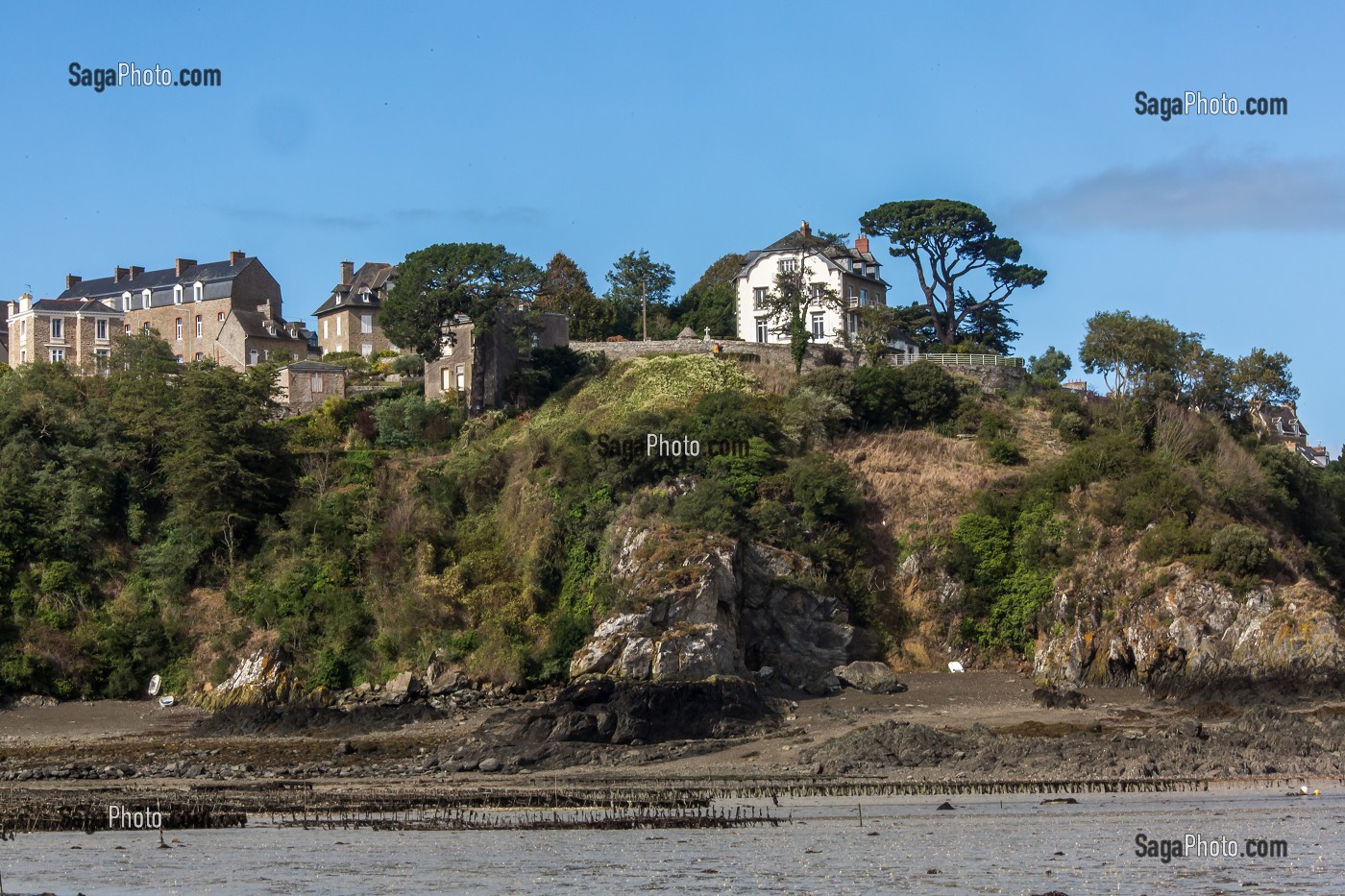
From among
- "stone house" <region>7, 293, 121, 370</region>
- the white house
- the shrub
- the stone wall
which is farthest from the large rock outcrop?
"stone house" <region>7, 293, 121, 370</region>

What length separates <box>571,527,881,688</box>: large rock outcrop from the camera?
42781mm

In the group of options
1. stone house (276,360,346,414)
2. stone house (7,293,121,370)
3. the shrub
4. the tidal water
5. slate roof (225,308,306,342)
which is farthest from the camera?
stone house (7,293,121,370)

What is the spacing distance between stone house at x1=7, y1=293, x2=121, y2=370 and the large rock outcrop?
111 feet

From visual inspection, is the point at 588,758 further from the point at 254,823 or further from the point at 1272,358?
the point at 1272,358

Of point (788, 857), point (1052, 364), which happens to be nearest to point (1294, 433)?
point (1052, 364)

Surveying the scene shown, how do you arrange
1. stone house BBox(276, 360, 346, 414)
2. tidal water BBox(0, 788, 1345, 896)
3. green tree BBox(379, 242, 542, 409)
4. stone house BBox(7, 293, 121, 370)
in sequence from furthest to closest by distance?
stone house BBox(7, 293, 121, 370) → stone house BBox(276, 360, 346, 414) → green tree BBox(379, 242, 542, 409) → tidal water BBox(0, 788, 1345, 896)

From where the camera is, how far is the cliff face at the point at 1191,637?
42.0 m

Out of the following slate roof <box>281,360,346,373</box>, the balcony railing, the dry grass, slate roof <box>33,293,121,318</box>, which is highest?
slate roof <box>33,293,121,318</box>

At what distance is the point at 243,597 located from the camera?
48.7 metres

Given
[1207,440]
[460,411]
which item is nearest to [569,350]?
[460,411]

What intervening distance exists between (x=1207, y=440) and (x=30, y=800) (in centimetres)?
3679

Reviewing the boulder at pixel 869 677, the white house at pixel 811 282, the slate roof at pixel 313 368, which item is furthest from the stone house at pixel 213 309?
the boulder at pixel 869 677

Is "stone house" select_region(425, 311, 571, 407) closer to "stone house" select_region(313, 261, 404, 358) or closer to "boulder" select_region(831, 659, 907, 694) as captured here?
"stone house" select_region(313, 261, 404, 358)

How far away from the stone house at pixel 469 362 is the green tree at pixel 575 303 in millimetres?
11189
